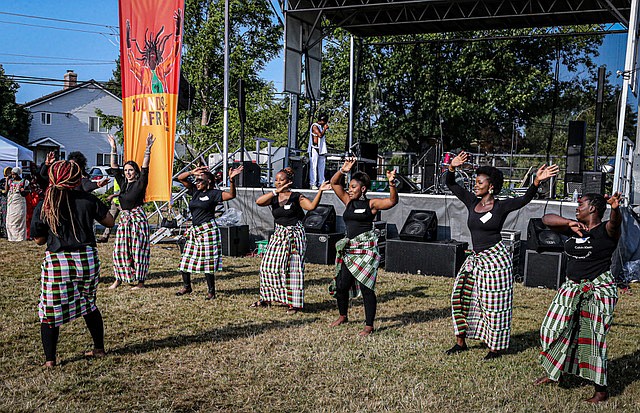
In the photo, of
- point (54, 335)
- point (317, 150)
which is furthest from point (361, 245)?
point (317, 150)

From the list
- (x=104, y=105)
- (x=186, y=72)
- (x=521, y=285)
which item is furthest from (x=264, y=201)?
(x=104, y=105)

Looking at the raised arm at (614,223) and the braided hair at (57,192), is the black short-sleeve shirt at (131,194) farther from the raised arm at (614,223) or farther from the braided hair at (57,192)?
the raised arm at (614,223)

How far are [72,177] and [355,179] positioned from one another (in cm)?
271

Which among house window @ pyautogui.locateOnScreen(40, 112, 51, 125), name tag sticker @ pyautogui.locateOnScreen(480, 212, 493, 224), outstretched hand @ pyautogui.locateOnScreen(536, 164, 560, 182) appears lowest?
name tag sticker @ pyautogui.locateOnScreen(480, 212, 493, 224)

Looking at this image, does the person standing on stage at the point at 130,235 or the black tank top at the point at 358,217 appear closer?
the black tank top at the point at 358,217

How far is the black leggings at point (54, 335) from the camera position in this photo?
185 inches

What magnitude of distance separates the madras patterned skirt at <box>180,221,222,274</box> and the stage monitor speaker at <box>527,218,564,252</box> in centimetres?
471

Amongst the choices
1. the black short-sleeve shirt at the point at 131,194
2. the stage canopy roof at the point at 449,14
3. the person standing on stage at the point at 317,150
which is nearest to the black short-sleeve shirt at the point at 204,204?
the black short-sleeve shirt at the point at 131,194

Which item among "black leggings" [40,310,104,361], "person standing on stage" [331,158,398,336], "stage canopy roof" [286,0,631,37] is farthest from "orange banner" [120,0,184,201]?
"black leggings" [40,310,104,361]

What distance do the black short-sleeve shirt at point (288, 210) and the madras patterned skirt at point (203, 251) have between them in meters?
1.03

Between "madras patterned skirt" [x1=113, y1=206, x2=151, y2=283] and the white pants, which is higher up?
the white pants

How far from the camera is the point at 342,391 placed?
4.45 metres

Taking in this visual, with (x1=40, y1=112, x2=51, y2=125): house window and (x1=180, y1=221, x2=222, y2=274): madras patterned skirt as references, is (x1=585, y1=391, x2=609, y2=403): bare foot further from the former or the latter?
(x1=40, y1=112, x2=51, y2=125): house window

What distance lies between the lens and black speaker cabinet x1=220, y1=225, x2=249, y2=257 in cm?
1155
